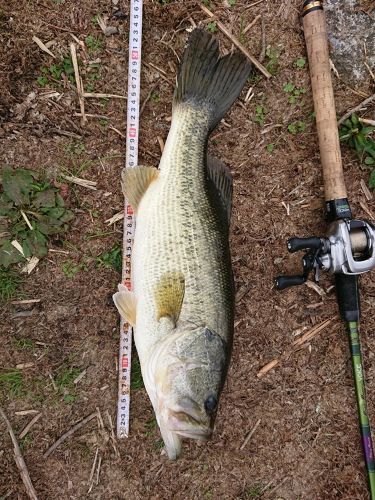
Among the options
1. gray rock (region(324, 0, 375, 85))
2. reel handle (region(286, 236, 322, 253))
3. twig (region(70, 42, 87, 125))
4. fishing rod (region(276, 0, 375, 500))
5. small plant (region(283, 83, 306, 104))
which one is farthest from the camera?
gray rock (region(324, 0, 375, 85))

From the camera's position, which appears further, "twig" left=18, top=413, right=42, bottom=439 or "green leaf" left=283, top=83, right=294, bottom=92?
"green leaf" left=283, top=83, right=294, bottom=92

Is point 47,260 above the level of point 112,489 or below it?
above

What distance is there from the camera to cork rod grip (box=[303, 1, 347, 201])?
10.7ft

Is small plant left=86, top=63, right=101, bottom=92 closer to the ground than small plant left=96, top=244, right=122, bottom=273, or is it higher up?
higher up

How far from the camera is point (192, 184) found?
9.53 feet

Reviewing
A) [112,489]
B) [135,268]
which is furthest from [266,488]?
[135,268]

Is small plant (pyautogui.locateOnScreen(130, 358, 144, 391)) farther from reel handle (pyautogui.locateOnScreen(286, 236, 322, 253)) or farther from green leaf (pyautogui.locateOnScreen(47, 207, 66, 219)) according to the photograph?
reel handle (pyautogui.locateOnScreen(286, 236, 322, 253))

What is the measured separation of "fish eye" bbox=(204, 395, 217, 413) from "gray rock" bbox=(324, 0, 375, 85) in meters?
2.63

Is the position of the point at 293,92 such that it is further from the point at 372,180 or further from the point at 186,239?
the point at 186,239

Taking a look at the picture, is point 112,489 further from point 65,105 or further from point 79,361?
point 65,105

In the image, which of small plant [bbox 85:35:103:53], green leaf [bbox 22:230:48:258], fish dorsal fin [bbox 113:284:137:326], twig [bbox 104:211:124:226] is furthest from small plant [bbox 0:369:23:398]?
small plant [bbox 85:35:103:53]

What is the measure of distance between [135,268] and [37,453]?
154 centimetres

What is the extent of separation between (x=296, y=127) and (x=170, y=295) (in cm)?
174

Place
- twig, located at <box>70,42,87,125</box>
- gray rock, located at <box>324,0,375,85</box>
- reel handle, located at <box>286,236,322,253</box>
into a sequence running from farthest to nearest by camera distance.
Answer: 1. gray rock, located at <box>324,0,375,85</box>
2. twig, located at <box>70,42,87,125</box>
3. reel handle, located at <box>286,236,322,253</box>
